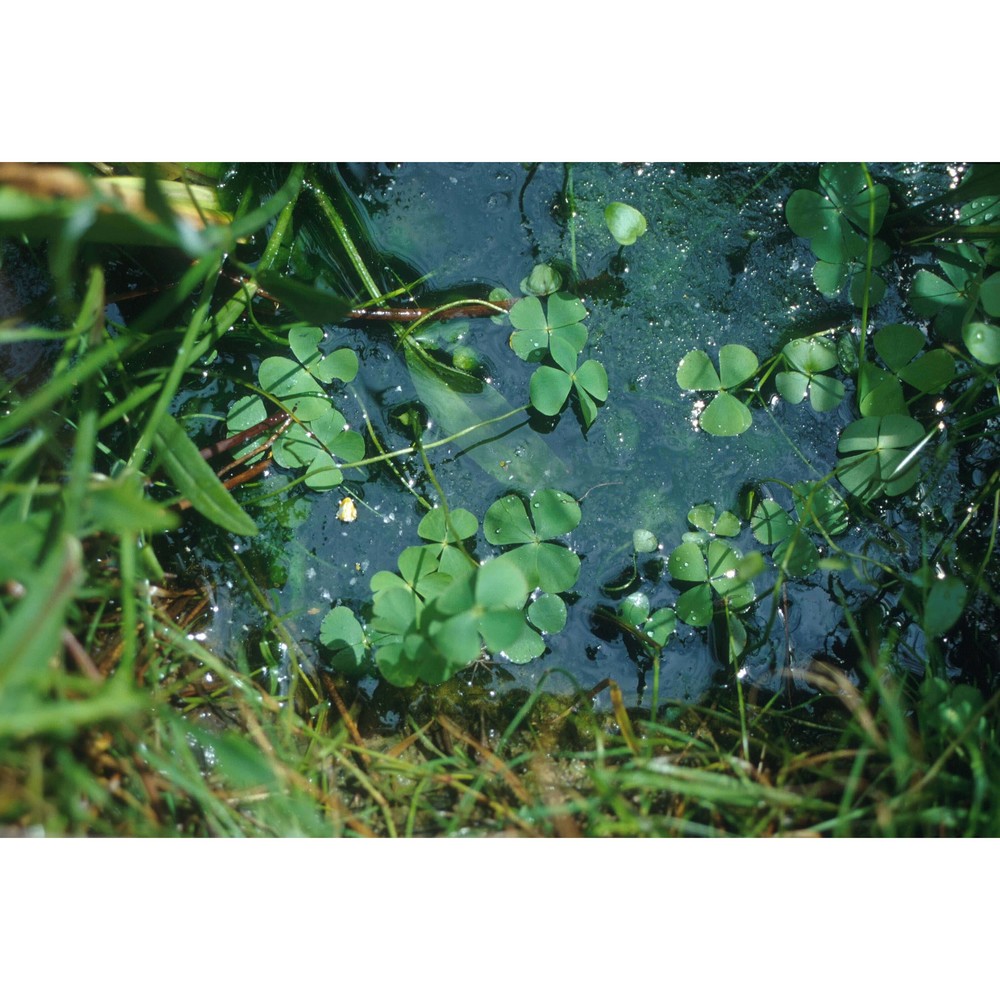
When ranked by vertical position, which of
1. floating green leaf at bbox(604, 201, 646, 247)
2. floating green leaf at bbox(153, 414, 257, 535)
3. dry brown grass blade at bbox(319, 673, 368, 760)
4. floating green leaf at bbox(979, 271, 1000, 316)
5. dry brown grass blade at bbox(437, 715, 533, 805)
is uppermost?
floating green leaf at bbox(604, 201, 646, 247)

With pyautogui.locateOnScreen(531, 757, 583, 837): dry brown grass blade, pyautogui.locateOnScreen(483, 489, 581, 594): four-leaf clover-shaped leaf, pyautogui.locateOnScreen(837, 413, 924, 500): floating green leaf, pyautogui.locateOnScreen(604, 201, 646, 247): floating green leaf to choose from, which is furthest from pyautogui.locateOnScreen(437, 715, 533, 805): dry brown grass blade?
pyautogui.locateOnScreen(604, 201, 646, 247): floating green leaf

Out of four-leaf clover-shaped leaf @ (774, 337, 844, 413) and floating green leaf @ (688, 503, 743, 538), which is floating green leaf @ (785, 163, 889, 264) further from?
floating green leaf @ (688, 503, 743, 538)

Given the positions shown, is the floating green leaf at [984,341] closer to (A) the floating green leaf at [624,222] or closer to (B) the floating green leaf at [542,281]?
(A) the floating green leaf at [624,222]

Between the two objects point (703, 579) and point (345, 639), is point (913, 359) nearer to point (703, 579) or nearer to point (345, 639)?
point (703, 579)

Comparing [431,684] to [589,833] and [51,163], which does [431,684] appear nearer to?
[589,833]

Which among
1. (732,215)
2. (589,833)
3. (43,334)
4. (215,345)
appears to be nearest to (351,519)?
(215,345)

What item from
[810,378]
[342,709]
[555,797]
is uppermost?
[810,378]

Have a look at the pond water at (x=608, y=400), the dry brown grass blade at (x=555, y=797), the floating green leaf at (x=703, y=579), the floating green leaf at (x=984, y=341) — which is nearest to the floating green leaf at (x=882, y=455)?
the pond water at (x=608, y=400)

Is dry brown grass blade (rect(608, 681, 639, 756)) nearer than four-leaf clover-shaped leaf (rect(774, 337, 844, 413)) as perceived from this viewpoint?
Yes

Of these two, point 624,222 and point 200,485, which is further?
point 624,222

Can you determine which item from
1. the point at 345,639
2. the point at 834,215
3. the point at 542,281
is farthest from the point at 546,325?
the point at 345,639
